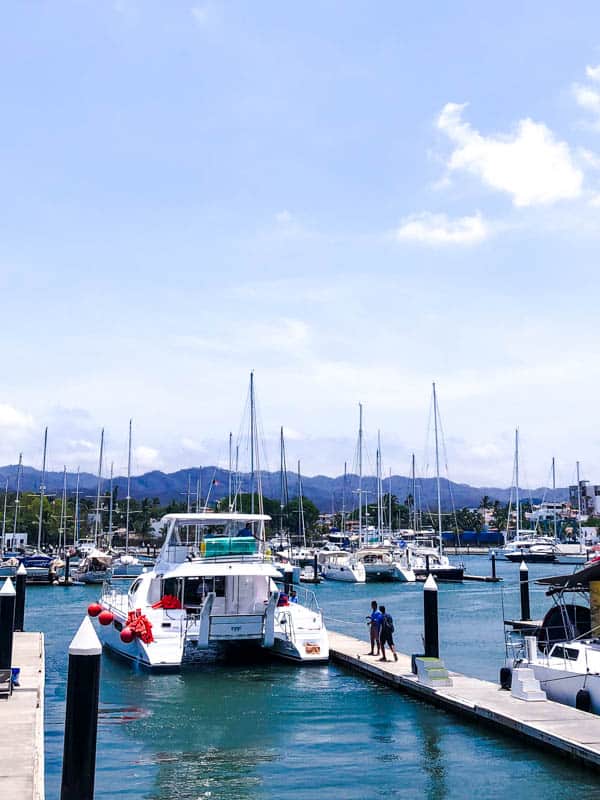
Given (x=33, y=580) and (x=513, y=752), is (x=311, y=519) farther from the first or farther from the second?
(x=513, y=752)

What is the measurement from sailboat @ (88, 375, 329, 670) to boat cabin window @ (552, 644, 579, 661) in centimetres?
704

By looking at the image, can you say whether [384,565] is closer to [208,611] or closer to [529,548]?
[529,548]

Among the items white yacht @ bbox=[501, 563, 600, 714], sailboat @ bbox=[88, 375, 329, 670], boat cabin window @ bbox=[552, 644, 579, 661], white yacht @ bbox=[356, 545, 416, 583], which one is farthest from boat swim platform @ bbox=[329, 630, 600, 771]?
white yacht @ bbox=[356, 545, 416, 583]

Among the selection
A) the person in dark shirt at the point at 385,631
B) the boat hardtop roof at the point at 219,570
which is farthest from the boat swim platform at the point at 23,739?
the person in dark shirt at the point at 385,631

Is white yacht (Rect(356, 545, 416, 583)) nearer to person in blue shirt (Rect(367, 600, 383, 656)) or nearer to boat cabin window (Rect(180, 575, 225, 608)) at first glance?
boat cabin window (Rect(180, 575, 225, 608))

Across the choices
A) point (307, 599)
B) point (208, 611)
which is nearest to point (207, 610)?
point (208, 611)

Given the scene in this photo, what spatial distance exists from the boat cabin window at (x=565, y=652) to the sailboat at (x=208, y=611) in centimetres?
704

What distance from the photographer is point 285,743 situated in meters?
17.1

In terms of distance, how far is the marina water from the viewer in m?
14.2

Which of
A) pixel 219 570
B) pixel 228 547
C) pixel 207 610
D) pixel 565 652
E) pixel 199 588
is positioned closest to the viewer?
pixel 565 652

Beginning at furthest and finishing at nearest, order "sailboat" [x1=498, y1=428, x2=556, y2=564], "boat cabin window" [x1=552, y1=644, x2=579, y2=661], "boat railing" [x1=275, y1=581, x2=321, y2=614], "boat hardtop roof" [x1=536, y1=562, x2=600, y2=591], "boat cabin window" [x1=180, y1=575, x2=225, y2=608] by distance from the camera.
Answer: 1. "sailboat" [x1=498, y1=428, x2=556, y2=564]
2. "boat railing" [x1=275, y1=581, x2=321, y2=614]
3. "boat cabin window" [x1=180, y1=575, x2=225, y2=608]
4. "boat hardtop roof" [x1=536, y1=562, x2=600, y2=591]
5. "boat cabin window" [x1=552, y1=644, x2=579, y2=661]

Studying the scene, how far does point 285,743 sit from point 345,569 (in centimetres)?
5670

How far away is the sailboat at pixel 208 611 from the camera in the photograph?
78.9 feet

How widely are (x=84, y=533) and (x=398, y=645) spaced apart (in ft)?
380
